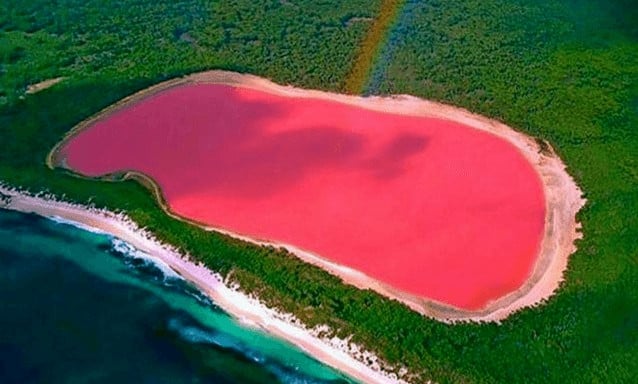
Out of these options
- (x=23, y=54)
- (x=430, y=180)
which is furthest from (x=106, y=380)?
(x=23, y=54)

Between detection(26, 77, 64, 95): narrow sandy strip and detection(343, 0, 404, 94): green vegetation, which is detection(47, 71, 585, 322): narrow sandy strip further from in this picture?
detection(26, 77, 64, 95): narrow sandy strip

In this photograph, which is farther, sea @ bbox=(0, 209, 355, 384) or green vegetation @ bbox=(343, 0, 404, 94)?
green vegetation @ bbox=(343, 0, 404, 94)

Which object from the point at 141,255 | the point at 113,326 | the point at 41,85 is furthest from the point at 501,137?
the point at 41,85

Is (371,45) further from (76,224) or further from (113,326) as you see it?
(113,326)

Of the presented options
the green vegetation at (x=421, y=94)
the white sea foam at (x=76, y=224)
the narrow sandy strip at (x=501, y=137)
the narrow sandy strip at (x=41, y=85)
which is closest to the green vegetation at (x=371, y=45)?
the green vegetation at (x=421, y=94)

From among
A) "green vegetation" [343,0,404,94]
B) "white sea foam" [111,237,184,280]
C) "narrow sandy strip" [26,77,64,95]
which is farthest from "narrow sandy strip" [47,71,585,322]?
"narrow sandy strip" [26,77,64,95]

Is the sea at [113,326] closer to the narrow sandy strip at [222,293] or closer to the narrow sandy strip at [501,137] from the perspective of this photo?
the narrow sandy strip at [222,293]
